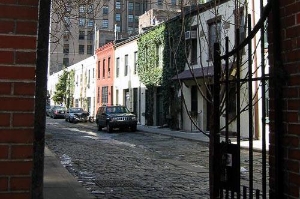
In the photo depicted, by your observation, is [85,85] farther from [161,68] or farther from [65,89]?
[161,68]

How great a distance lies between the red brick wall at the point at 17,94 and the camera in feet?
8.18

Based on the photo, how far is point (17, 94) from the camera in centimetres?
252

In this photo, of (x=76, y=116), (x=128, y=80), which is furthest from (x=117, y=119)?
(x=76, y=116)

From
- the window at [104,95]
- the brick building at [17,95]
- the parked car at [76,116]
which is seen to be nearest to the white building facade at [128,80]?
the window at [104,95]

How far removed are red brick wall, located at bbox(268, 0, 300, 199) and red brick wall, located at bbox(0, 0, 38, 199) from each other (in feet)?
5.56

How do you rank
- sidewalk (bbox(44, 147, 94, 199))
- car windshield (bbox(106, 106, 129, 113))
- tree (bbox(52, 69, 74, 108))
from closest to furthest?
1. sidewalk (bbox(44, 147, 94, 199))
2. car windshield (bbox(106, 106, 129, 113))
3. tree (bbox(52, 69, 74, 108))

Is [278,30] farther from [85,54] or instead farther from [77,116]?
[85,54]

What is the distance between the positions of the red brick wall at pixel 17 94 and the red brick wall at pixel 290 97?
5.56ft

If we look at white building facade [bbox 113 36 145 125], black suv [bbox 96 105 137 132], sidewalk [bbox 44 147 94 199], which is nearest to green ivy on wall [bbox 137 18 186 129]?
white building facade [bbox 113 36 145 125]

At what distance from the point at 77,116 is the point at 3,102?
123ft

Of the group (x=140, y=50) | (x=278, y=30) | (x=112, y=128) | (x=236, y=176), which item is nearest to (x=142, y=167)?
(x=236, y=176)

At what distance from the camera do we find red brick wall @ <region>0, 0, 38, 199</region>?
98.1 inches

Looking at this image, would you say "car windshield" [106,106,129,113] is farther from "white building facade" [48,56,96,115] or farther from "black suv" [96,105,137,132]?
"white building facade" [48,56,96,115]

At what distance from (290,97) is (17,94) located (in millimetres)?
1862
